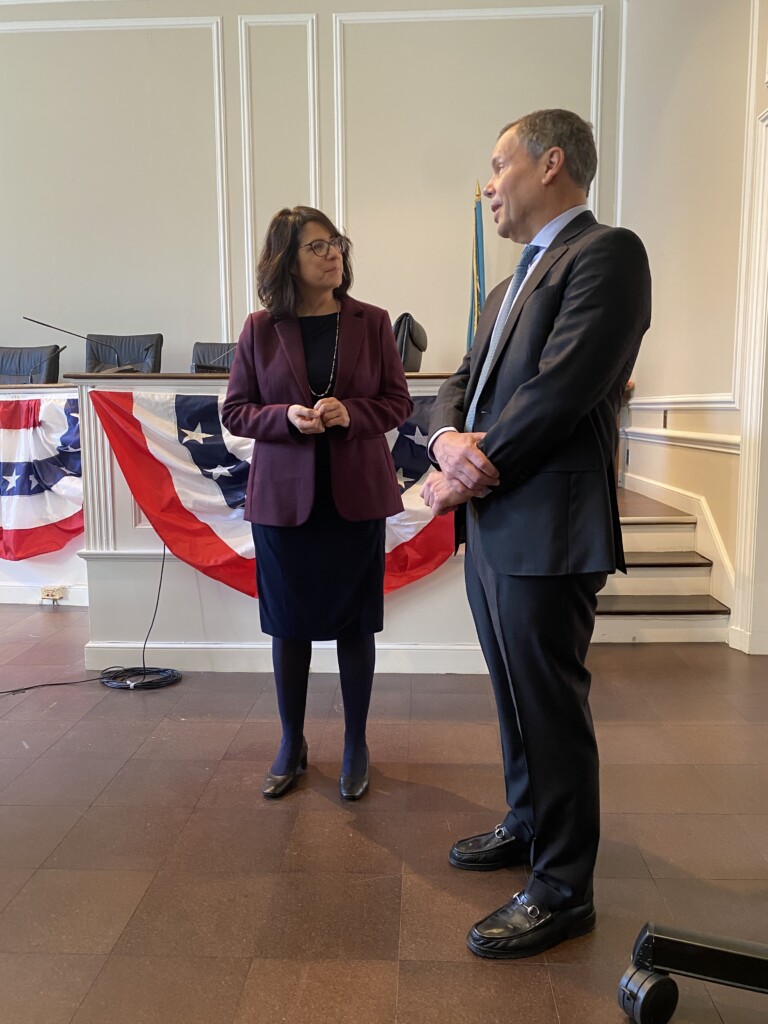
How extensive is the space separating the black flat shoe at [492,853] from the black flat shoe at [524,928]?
0.22 meters

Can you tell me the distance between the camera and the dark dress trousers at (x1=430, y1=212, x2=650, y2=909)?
4.21ft

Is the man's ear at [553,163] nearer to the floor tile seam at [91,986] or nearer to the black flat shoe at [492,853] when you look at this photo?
the black flat shoe at [492,853]

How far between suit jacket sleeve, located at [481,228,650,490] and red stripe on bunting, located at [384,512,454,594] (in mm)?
1613

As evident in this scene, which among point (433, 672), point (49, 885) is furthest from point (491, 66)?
point (49, 885)

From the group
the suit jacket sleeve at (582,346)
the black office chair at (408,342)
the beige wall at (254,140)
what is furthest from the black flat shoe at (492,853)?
the beige wall at (254,140)

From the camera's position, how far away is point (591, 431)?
1.35 metres

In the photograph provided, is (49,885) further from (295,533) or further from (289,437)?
(289,437)

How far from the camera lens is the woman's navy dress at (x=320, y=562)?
1.99 m

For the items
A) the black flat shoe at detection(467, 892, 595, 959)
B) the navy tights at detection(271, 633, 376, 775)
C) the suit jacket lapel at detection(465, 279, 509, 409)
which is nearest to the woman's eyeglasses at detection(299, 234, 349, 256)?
the suit jacket lapel at detection(465, 279, 509, 409)

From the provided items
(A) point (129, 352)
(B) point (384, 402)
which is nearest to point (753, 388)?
(B) point (384, 402)

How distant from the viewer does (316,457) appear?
197 centimetres

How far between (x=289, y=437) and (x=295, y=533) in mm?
253

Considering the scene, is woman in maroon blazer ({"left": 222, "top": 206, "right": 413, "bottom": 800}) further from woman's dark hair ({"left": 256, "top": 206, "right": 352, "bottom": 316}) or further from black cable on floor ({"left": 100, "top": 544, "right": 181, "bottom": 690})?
black cable on floor ({"left": 100, "top": 544, "right": 181, "bottom": 690})

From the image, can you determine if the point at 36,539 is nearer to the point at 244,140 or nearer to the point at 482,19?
the point at 244,140
